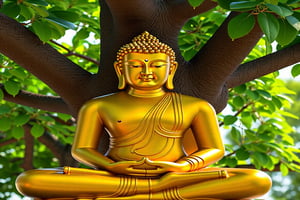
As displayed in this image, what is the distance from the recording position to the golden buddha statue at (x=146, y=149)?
3215 millimetres

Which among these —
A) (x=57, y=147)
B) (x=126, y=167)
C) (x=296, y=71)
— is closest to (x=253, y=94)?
(x=296, y=71)

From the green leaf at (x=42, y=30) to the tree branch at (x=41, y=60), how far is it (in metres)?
0.16

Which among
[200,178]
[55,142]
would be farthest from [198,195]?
[55,142]

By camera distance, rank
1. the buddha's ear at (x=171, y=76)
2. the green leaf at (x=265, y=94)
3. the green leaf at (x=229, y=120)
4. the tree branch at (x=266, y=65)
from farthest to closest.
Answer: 1. the green leaf at (x=229, y=120)
2. the green leaf at (x=265, y=94)
3. the tree branch at (x=266, y=65)
4. the buddha's ear at (x=171, y=76)

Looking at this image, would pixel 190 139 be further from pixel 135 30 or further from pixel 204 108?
pixel 135 30

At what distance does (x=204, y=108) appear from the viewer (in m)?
3.59

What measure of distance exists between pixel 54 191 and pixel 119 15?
3.90 feet

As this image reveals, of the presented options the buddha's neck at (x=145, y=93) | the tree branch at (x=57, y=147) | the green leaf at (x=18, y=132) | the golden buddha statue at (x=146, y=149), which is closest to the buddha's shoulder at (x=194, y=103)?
the golden buddha statue at (x=146, y=149)

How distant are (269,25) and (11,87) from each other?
6.98ft

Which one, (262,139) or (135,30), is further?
(262,139)

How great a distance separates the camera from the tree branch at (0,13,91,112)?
3.51 meters

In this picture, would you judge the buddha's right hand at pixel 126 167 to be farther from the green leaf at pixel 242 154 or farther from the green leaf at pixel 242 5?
the green leaf at pixel 242 154

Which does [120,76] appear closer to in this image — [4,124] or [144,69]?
[144,69]

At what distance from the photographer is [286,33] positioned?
2967 millimetres
